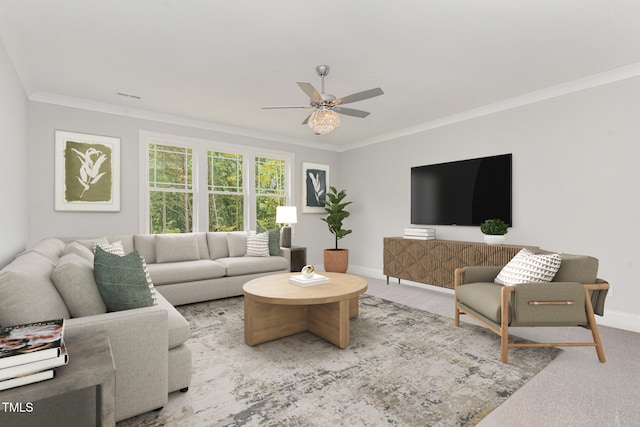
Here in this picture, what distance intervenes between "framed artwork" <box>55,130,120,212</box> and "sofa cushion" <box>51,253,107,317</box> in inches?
114

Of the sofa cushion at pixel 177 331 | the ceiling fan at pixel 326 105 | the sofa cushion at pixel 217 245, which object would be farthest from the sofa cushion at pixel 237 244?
the sofa cushion at pixel 177 331

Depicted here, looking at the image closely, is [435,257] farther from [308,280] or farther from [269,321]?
[269,321]

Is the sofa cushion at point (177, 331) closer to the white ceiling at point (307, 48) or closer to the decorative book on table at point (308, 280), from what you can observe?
the decorative book on table at point (308, 280)

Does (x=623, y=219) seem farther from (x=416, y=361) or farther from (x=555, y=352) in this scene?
(x=416, y=361)

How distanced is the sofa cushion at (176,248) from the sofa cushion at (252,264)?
383 mm

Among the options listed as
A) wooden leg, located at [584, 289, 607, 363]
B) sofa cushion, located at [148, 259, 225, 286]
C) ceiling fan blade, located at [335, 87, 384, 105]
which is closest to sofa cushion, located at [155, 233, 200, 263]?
sofa cushion, located at [148, 259, 225, 286]

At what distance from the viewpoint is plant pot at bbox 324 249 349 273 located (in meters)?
5.79

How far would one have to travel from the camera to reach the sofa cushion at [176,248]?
13.8 feet

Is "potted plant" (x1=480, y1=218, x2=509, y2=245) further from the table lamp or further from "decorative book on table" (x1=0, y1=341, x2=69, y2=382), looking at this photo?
"decorative book on table" (x1=0, y1=341, x2=69, y2=382)

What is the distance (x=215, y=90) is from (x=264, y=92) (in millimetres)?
573

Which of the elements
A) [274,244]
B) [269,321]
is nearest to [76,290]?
[269,321]

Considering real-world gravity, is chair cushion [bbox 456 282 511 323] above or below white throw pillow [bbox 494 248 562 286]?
below

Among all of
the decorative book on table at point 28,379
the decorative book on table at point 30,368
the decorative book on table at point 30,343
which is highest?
the decorative book on table at point 30,343

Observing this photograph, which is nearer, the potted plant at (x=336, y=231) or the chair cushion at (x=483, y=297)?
the chair cushion at (x=483, y=297)
